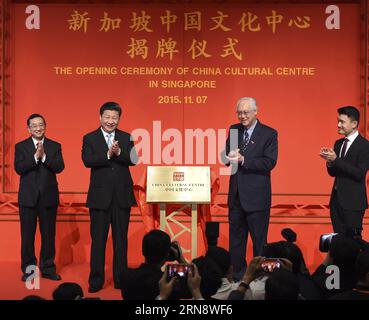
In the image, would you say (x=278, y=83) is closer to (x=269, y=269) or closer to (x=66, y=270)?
(x=66, y=270)

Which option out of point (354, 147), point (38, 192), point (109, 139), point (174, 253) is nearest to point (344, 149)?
point (354, 147)

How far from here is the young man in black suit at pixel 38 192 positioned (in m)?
5.45

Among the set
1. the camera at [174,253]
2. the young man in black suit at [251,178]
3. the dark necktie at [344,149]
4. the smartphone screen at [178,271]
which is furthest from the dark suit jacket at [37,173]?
the smartphone screen at [178,271]

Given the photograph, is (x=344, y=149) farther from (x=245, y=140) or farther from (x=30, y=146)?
(x=30, y=146)

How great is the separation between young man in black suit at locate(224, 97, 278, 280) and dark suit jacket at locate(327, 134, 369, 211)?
19.3 inches

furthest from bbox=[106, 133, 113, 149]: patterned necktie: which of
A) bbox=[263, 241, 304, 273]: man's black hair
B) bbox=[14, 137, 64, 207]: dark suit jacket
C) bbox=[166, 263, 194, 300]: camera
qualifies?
bbox=[166, 263, 194, 300]: camera

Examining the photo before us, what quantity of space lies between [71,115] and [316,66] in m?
2.24

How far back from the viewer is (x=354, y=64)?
6.31m

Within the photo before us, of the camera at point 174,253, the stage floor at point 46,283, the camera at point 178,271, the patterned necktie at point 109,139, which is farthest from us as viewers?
the patterned necktie at point 109,139

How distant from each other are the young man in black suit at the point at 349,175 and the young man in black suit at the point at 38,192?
2106mm

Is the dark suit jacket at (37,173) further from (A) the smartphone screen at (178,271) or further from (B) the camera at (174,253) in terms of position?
(A) the smartphone screen at (178,271)

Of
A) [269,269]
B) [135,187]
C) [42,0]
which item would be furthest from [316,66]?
[269,269]

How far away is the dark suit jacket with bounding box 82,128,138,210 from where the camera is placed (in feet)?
16.7

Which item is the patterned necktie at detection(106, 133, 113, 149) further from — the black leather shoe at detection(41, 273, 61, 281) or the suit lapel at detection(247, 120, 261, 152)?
the black leather shoe at detection(41, 273, 61, 281)
